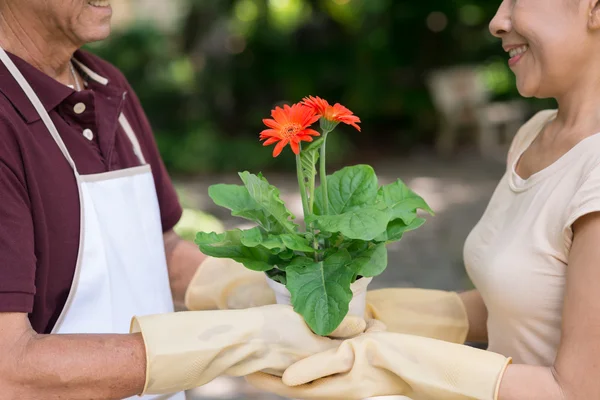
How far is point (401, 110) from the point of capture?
10.9 m

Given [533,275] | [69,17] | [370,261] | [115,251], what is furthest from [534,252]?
[69,17]

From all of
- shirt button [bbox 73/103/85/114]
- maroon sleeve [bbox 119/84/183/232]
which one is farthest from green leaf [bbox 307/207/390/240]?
maroon sleeve [bbox 119/84/183/232]

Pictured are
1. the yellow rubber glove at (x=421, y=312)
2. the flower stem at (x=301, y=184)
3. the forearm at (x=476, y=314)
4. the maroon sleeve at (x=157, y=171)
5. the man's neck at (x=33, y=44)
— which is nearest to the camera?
the flower stem at (x=301, y=184)

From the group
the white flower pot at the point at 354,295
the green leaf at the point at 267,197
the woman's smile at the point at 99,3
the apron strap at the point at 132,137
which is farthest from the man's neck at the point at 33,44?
the white flower pot at the point at 354,295

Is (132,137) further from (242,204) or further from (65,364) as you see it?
(65,364)

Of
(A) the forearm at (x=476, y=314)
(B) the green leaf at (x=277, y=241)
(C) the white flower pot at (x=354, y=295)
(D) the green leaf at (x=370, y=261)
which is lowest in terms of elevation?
(A) the forearm at (x=476, y=314)

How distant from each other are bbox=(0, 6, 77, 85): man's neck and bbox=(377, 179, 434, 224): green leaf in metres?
0.87

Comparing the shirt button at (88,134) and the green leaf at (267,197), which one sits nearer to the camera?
the green leaf at (267,197)

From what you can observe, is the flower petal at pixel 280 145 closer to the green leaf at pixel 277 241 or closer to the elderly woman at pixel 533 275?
the green leaf at pixel 277 241

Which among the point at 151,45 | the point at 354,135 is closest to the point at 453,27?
the point at 354,135

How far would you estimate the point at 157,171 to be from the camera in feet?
7.23

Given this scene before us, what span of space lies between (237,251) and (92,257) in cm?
39

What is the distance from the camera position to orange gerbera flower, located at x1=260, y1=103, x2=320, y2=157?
1507 mm

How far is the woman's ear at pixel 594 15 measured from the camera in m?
1.59
